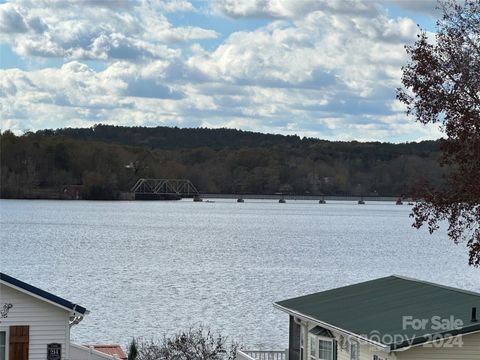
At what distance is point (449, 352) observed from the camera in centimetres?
2383

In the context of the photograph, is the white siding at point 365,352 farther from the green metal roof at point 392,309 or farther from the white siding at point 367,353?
the green metal roof at point 392,309

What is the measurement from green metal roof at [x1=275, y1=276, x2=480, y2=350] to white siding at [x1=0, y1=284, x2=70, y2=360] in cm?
714

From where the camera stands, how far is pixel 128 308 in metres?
61.8

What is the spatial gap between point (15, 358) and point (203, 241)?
397ft

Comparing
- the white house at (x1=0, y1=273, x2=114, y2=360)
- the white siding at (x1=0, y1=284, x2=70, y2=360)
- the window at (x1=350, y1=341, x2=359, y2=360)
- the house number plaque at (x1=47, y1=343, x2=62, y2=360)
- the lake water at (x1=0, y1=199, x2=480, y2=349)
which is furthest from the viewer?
the lake water at (x1=0, y1=199, x2=480, y2=349)

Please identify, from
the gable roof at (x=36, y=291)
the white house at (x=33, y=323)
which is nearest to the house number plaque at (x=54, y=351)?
the white house at (x=33, y=323)

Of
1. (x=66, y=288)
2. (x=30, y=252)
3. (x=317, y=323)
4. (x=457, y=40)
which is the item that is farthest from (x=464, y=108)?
(x=30, y=252)

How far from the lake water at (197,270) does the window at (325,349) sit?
1724 centimetres

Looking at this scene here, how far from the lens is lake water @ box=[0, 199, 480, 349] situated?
56.1 m

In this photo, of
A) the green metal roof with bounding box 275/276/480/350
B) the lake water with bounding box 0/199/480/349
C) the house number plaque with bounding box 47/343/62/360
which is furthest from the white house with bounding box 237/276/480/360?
the lake water with bounding box 0/199/480/349

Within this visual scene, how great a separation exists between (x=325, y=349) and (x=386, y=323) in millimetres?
3545

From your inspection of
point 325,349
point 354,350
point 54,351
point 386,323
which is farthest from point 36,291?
point 386,323

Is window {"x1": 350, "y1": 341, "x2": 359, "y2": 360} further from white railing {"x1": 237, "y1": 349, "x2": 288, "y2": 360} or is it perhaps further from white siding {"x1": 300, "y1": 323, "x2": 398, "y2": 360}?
white railing {"x1": 237, "y1": 349, "x2": 288, "y2": 360}

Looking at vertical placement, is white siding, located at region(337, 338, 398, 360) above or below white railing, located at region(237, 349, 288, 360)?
above
